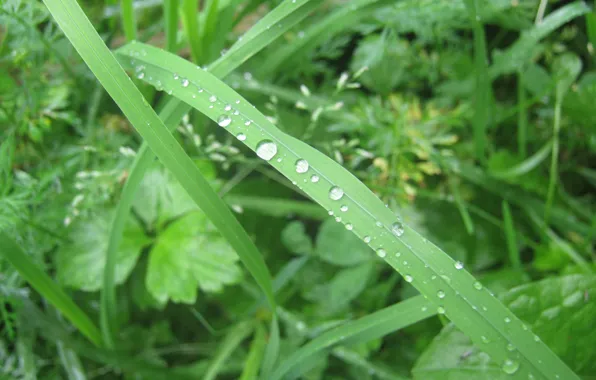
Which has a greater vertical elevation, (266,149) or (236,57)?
(236,57)

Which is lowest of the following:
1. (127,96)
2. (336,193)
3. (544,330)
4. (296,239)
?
(544,330)

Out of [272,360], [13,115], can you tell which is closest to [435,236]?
[272,360]

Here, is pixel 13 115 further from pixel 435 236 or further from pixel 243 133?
pixel 435 236

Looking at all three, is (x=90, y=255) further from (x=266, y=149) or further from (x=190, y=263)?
(x=266, y=149)

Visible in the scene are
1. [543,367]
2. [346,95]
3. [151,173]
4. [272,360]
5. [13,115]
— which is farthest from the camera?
[346,95]

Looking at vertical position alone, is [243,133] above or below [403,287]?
above

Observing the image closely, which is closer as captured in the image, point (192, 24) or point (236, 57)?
point (236, 57)

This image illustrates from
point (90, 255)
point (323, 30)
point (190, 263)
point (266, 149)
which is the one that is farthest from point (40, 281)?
point (323, 30)
